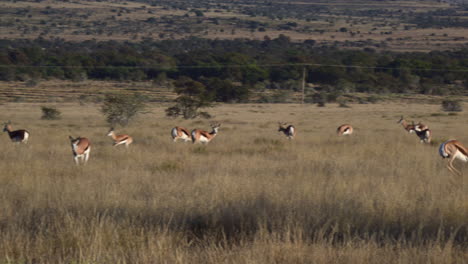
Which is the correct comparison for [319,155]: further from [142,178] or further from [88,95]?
[88,95]

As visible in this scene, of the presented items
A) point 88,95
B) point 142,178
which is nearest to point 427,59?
point 88,95

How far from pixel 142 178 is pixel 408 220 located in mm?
5180

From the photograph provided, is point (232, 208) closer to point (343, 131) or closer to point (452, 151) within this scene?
point (452, 151)

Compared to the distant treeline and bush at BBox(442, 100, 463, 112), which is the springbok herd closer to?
bush at BBox(442, 100, 463, 112)

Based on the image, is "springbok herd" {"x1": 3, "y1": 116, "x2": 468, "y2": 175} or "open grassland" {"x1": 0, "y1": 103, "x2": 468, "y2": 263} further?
"springbok herd" {"x1": 3, "y1": 116, "x2": 468, "y2": 175}

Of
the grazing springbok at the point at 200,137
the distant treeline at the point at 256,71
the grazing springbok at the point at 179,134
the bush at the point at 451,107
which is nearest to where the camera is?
the grazing springbok at the point at 200,137

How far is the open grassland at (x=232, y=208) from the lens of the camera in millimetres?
5578

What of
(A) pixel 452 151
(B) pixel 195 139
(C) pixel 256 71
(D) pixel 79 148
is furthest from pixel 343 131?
(C) pixel 256 71

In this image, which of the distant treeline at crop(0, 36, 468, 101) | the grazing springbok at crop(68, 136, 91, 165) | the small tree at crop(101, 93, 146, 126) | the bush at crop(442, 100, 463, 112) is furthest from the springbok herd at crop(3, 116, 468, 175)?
the distant treeline at crop(0, 36, 468, 101)

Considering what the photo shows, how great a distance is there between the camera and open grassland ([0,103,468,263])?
5578mm

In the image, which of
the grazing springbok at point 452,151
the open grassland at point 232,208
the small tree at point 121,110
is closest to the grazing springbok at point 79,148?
the open grassland at point 232,208

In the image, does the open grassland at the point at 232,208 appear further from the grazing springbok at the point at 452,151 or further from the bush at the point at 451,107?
the bush at the point at 451,107

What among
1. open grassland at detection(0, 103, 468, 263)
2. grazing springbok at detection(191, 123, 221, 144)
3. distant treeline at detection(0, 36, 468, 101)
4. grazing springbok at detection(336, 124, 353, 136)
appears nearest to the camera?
open grassland at detection(0, 103, 468, 263)

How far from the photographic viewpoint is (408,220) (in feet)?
22.6
